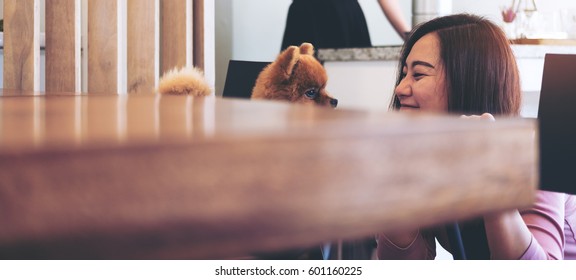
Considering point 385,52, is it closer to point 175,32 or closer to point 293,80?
point 293,80

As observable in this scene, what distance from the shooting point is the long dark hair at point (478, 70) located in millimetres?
1333

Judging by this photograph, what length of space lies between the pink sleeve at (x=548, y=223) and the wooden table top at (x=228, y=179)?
38.8 inches

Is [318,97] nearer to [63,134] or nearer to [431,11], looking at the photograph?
[431,11]

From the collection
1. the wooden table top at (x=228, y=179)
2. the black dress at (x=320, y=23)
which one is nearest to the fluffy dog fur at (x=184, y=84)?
the wooden table top at (x=228, y=179)

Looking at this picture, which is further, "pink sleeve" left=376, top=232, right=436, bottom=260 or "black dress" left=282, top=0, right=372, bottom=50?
"black dress" left=282, top=0, right=372, bottom=50

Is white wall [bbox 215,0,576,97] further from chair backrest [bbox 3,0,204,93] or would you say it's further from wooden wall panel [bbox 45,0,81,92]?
wooden wall panel [bbox 45,0,81,92]

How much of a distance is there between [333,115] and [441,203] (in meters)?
0.05

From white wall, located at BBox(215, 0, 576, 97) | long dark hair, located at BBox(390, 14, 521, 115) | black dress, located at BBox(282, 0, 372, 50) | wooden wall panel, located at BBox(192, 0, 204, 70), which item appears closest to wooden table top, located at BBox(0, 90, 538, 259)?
long dark hair, located at BBox(390, 14, 521, 115)

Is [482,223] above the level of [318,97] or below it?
below

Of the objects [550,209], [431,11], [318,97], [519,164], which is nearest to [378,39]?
[431,11]

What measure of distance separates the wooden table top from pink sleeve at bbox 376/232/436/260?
3.47 feet

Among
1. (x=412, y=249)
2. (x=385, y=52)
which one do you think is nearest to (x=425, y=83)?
(x=412, y=249)

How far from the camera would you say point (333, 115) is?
0.81 ft

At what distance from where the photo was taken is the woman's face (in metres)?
1.32
